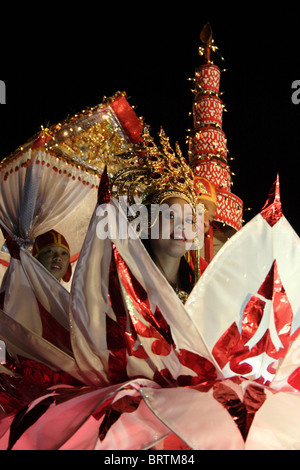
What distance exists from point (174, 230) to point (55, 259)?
1298 millimetres

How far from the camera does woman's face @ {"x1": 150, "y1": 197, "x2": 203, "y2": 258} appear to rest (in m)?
1.87

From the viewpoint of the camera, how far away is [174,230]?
1875 mm

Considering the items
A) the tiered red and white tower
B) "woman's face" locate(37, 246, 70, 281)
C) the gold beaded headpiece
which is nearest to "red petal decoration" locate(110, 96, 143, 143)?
the tiered red and white tower

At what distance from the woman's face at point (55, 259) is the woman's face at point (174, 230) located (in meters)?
1.18

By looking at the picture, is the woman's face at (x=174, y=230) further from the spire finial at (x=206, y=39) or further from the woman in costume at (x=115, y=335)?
the spire finial at (x=206, y=39)

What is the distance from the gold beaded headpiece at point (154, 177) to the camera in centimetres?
204

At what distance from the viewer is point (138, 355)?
1.23 meters

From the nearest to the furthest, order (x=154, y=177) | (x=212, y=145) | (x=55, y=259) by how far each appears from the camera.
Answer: (x=154, y=177)
(x=55, y=259)
(x=212, y=145)

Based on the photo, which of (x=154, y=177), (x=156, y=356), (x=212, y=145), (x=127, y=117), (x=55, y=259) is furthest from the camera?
(x=212, y=145)

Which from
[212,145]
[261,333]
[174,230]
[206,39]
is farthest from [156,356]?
[206,39]

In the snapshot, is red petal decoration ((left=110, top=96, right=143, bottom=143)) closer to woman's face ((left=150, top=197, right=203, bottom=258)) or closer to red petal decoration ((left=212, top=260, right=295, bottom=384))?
woman's face ((left=150, top=197, right=203, bottom=258))

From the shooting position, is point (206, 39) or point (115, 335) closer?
point (115, 335)

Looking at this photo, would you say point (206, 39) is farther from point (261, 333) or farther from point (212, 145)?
point (261, 333)

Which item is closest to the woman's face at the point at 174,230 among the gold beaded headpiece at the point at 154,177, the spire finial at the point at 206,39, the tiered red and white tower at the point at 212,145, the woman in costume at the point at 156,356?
the gold beaded headpiece at the point at 154,177
